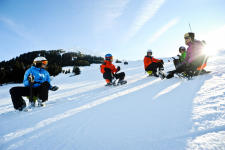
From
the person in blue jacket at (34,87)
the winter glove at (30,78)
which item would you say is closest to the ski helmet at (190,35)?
the person in blue jacket at (34,87)

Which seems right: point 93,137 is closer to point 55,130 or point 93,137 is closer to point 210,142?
point 55,130

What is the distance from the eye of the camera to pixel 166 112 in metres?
2.02

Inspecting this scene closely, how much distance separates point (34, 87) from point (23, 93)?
312 millimetres

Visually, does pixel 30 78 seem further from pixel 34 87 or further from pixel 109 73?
pixel 109 73

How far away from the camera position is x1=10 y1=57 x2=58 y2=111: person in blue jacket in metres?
3.28

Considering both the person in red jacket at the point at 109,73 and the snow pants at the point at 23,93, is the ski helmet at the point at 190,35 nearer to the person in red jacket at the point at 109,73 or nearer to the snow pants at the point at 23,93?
the person in red jacket at the point at 109,73

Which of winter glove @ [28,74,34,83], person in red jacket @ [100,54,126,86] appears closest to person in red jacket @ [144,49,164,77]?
person in red jacket @ [100,54,126,86]

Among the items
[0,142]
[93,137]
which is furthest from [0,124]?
[93,137]

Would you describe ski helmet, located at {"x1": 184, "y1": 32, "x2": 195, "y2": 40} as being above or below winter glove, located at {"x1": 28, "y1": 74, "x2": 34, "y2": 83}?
above

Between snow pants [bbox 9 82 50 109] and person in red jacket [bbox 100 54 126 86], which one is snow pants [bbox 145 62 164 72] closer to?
person in red jacket [bbox 100 54 126 86]


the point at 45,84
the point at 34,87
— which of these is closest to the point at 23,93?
the point at 34,87

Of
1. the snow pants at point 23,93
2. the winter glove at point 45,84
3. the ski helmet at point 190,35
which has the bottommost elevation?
the snow pants at point 23,93

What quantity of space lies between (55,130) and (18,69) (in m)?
28.8

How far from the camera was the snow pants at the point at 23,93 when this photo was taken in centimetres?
327
